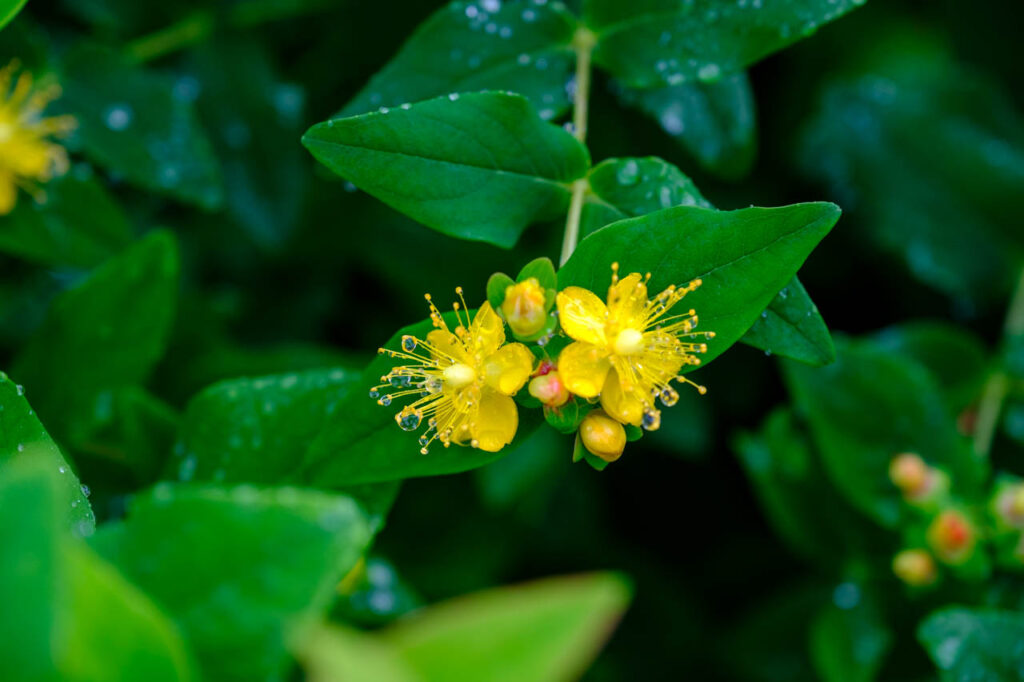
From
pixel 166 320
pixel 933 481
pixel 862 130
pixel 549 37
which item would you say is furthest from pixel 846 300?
pixel 166 320

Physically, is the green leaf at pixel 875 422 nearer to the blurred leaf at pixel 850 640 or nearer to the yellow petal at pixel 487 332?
the blurred leaf at pixel 850 640

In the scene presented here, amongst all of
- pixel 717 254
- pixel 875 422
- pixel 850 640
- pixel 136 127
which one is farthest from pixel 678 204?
pixel 136 127

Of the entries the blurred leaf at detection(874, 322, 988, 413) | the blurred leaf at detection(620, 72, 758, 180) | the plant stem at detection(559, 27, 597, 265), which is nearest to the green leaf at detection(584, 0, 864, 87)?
the plant stem at detection(559, 27, 597, 265)

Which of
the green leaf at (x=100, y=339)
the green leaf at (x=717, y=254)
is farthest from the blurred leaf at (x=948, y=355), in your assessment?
the green leaf at (x=100, y=339)

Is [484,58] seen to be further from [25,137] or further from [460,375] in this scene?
[25,137]

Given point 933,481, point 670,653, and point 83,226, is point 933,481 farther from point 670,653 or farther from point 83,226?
point 83,226

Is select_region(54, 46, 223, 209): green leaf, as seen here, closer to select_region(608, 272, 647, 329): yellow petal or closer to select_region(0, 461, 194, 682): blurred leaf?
select_region(608, 272, 647, 329): yellow petal
